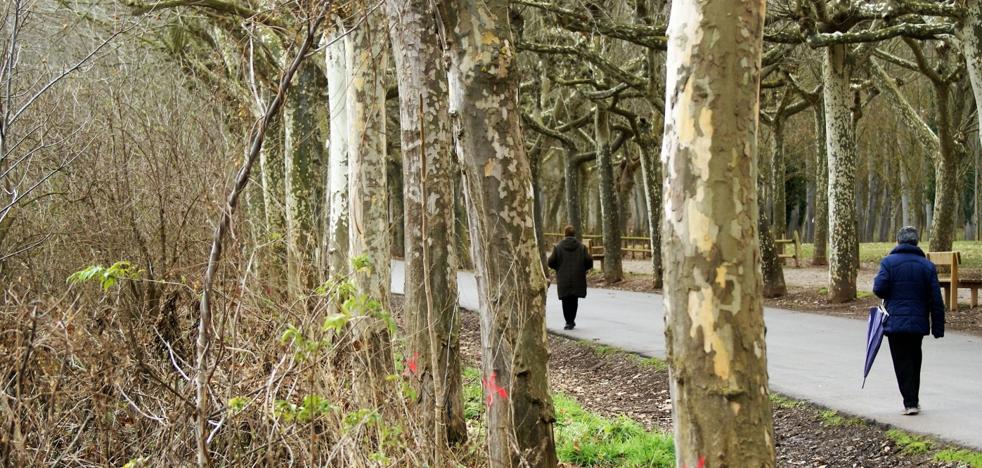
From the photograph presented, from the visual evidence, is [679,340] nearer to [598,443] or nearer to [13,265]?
[598,443]

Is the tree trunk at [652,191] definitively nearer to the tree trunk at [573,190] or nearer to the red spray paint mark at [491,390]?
the tree trunk at [573,190]

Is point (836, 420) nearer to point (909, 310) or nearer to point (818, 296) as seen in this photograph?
point (909, 310)

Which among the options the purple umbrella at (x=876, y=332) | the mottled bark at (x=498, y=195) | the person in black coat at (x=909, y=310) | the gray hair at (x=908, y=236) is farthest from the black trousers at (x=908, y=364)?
the mottled bark at (x=498, y=195)

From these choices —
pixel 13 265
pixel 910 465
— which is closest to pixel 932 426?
pixel 910 465

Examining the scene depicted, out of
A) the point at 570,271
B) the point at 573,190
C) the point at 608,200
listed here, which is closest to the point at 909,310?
the point at 570,271

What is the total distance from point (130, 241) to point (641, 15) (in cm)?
1368

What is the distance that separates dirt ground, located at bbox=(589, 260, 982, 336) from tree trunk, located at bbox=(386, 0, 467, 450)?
9.57 metres

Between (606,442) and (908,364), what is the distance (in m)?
2.84

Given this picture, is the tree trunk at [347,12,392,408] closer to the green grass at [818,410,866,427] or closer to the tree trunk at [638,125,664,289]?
the green grass at [818,410,866,427]

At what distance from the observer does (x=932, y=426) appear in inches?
332

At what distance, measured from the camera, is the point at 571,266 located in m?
16.6

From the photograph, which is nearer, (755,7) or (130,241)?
(755,7)

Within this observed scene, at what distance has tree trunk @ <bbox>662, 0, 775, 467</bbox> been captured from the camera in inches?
156

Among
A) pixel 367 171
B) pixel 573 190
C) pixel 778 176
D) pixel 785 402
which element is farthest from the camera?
pixel 778 176
